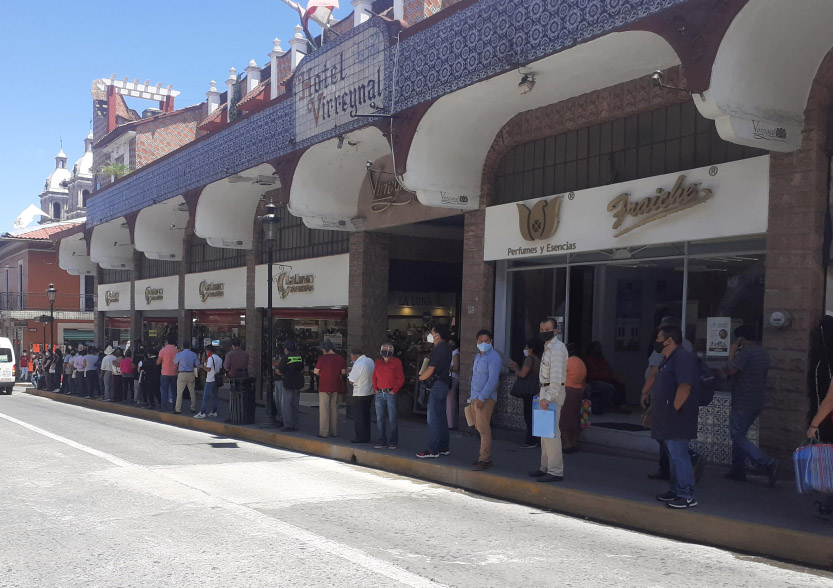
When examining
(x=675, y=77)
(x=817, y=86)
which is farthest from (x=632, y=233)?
(x=817, y=86)

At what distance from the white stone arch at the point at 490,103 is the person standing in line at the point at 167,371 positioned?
787 cm

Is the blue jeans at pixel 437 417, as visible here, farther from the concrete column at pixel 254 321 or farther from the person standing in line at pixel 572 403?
the concrete column at pixel 254 321

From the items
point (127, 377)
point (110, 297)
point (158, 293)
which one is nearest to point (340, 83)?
point (127, 377)

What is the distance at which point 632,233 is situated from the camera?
35.1 ft

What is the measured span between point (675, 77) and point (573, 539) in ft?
20.9

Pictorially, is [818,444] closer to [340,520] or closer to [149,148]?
[340,520]

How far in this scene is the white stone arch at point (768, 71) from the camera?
812 cm

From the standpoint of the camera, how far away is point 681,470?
24.2 ft

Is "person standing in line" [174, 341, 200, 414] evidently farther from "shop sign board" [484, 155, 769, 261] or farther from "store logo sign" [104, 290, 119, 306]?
"store logo sign" [104, 290, 119, 306]

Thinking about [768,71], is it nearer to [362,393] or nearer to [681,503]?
[681,503]

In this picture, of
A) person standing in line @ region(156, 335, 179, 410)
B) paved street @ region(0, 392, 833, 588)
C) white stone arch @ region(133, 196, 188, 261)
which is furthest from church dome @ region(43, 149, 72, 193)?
paved street @ region(0, 392, 833, 588)

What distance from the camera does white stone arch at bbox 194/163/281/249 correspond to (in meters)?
20.6

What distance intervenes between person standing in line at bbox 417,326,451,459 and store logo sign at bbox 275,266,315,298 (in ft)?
28.0

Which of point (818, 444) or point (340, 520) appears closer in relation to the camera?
point (818, 444)
